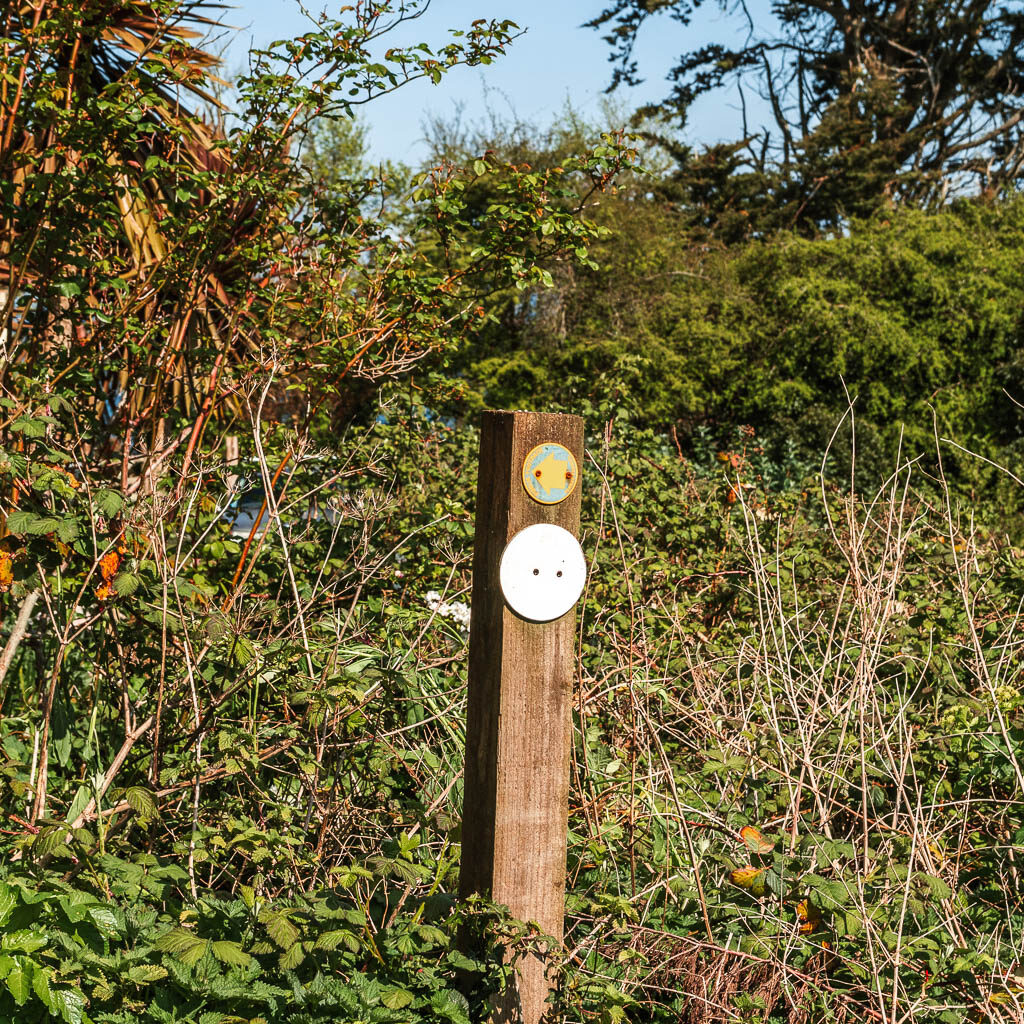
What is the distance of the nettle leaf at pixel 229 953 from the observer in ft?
6.58

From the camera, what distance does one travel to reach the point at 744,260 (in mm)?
12125

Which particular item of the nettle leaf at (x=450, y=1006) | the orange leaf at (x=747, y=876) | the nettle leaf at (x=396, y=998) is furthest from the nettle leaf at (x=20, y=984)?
the orange leaf at (x=747, y=876)

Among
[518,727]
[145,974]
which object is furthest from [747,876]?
[145,974]

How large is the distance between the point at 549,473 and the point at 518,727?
22.2 inches

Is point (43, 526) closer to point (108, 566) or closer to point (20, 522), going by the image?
point (20, 522)

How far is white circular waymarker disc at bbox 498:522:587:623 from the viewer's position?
222 cm

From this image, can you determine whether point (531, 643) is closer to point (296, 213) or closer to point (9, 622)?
point (296, 213)

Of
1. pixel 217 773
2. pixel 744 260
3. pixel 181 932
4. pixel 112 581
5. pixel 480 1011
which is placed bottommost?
pixel 480 1011

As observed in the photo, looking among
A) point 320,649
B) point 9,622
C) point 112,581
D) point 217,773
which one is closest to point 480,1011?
point 217,773

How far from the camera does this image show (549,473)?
2.27 m

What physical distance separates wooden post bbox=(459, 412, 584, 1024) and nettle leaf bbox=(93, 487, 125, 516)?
3.36 feet

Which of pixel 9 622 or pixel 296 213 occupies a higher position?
pixel 296 213

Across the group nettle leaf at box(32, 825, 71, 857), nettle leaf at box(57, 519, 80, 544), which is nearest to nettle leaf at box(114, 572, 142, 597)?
nettle leaf at box(57, 519, 80, 544)

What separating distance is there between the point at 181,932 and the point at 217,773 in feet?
2.13
